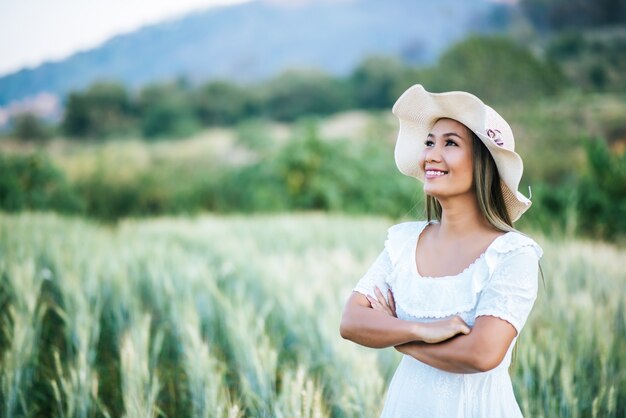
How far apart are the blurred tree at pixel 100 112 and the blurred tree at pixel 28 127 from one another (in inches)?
156

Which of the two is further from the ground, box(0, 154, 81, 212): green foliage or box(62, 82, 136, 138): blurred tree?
box(62, 82, 136, 138): blurred tree

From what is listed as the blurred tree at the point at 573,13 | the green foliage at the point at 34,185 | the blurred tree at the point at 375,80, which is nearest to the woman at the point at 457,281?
the green foliage at the point at 34,185

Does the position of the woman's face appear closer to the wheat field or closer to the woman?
the woman

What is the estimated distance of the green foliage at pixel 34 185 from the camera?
880 centimetres

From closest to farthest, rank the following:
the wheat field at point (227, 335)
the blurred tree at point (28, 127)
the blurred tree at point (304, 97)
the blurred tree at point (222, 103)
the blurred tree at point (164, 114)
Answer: the wheat field at point (227, 335) < the blurred tree at point (28, 127) < the blurred tree at point (164, 114) < the blurred tree at point (222, 103) < the blurred tree at point (304, 97)

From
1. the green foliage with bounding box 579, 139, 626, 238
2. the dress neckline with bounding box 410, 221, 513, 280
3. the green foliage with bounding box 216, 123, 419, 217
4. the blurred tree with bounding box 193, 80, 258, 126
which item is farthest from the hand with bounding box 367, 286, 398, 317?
the blurred tree with bounding box 193, 80, 258, 126

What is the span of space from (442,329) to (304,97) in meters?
29.2

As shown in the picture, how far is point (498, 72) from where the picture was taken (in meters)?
17.9

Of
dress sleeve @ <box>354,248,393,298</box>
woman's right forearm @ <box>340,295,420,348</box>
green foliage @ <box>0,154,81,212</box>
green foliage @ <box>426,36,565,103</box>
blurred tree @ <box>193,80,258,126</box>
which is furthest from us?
blurred tree @ <box>193,80,258,126</box>

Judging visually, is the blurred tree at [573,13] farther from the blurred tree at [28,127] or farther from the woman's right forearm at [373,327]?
the woman's right forearm at [373,327]

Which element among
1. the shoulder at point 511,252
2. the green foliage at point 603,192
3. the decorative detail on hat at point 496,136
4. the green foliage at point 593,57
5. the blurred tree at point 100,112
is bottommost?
the shoulder at point 511,252

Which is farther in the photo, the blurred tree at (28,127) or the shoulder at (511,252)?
the blurred tree at (28,127)

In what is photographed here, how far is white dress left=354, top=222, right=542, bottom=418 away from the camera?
1304mm

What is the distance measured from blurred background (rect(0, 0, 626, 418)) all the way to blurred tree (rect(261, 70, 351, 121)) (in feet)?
9.63
